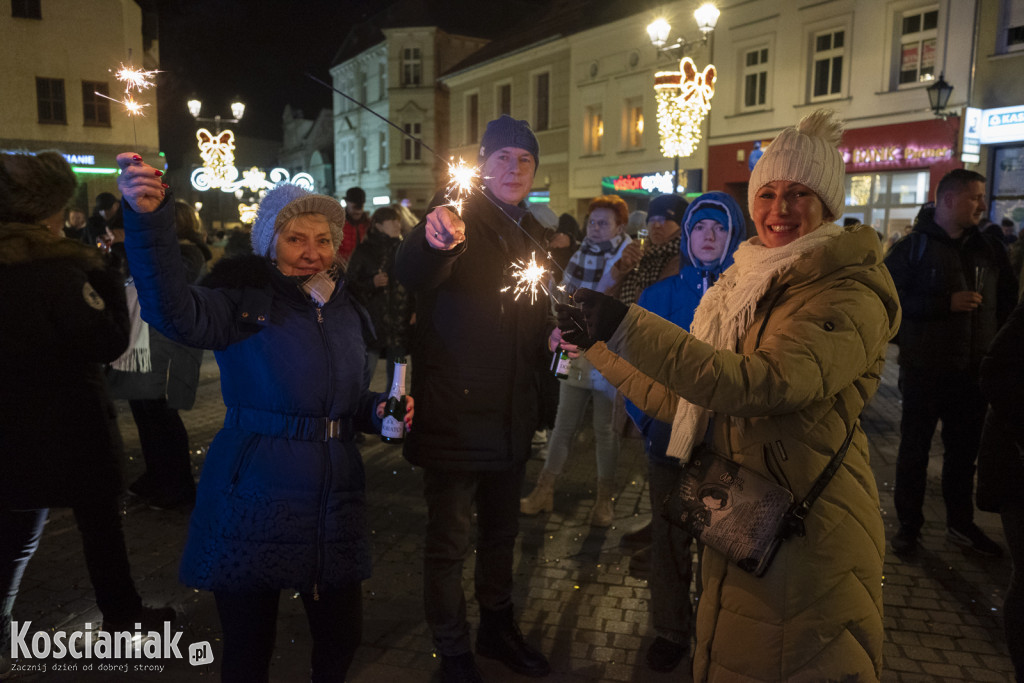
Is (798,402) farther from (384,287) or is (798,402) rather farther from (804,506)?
(384,287)

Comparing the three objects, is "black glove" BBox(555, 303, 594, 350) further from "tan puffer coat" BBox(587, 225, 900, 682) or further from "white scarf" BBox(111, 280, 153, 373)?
"white scarf" BBox(111, 280, 153, 373)

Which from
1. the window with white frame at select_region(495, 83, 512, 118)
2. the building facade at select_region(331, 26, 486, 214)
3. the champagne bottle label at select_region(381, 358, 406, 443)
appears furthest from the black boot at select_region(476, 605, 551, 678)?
A: the building facade at select_region(331, 26, 486, 214)

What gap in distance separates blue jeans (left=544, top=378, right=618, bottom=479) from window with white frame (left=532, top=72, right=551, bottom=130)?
885 inches

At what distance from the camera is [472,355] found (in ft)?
10.2

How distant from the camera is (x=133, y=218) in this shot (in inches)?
83.4

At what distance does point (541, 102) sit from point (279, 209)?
25398 mm

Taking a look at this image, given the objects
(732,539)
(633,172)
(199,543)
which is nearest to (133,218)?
(199,543)

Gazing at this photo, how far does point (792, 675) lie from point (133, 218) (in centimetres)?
229

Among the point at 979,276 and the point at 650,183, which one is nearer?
the point at 979,276

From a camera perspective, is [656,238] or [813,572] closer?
[813,572]

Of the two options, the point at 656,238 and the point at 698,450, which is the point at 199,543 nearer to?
the point at 698,450

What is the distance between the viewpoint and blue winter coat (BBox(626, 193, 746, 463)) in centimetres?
344

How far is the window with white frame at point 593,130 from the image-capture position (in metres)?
24.1

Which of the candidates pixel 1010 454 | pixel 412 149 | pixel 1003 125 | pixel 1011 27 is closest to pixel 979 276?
pixel 1010 454
